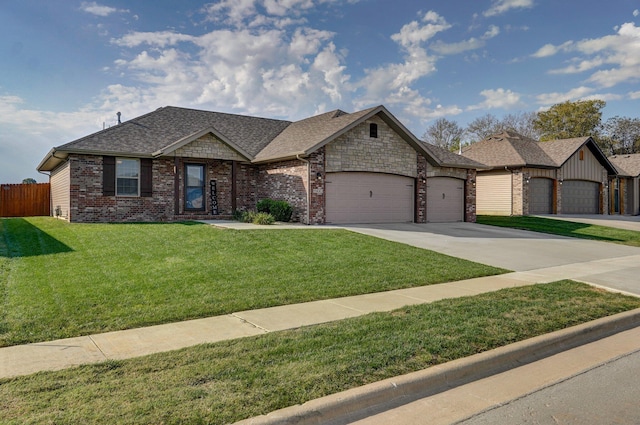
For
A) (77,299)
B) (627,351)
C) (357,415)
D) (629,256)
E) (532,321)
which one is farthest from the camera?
(629,256)

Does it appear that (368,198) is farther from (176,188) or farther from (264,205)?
(176,188)

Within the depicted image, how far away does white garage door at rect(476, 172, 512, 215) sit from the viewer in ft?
92.5

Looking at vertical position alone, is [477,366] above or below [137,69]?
below

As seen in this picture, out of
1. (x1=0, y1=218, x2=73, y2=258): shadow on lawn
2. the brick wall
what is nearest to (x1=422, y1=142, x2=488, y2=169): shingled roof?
the brick wall

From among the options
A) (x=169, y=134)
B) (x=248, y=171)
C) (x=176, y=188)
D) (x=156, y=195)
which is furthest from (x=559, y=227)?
(x=169, y=134)

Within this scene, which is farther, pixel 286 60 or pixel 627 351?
pixel 286 60

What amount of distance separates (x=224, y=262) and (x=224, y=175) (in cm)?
1063

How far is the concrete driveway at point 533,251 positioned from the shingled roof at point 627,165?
2150 centimetres

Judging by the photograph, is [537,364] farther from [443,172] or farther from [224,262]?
[443,172]

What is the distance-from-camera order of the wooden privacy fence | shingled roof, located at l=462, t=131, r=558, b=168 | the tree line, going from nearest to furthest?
the wooden privacy fence
shingled roof, located at l=462, t=131, r=558, b=168
the tree line

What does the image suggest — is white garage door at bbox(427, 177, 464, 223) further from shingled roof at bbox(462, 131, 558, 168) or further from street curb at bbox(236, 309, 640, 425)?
street curb at bbox(236, 309, 640, 425)

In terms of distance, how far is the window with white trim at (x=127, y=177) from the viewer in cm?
1789

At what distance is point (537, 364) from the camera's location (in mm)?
5258

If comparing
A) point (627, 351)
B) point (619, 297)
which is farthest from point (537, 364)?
point (619, 297)
